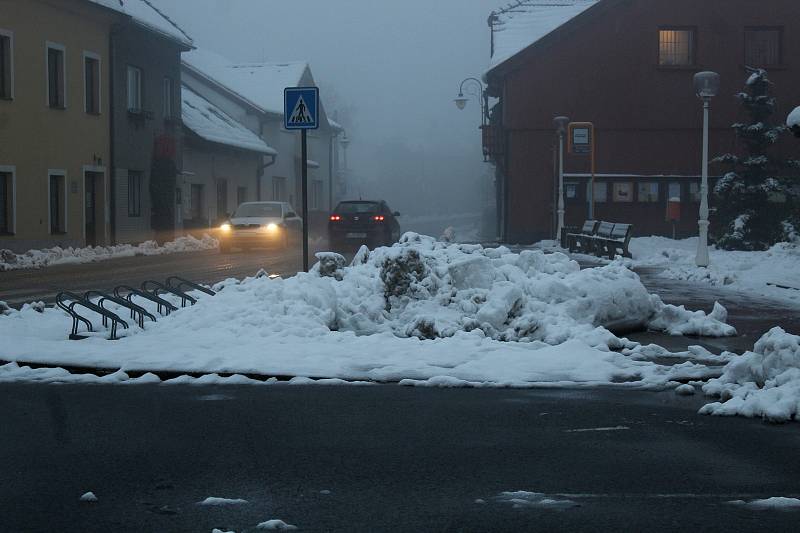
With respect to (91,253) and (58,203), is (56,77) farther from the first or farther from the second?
(91,253)

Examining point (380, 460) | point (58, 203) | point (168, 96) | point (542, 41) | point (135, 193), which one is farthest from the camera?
point (542, 41)

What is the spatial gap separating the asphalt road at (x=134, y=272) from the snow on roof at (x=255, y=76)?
928 inches

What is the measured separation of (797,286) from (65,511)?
49.7ft

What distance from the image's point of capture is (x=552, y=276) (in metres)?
12.5

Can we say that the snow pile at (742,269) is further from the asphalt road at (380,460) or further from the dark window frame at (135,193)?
the dark window frame at (135,193)

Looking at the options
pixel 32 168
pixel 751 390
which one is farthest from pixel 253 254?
pixel 751 390

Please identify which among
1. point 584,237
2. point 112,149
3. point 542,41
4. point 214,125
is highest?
point 542,41

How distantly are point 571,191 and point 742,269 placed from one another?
19.1 metres

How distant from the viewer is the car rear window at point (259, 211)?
33.8 metres

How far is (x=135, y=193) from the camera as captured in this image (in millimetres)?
36000

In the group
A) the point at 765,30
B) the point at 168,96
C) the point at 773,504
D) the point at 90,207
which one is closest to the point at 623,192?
the point at 765,30

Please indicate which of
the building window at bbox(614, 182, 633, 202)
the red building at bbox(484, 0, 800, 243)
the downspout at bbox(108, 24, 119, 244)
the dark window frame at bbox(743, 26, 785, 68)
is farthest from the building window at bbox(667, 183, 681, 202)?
the downspout at bbox(108, 24, 119, 244)

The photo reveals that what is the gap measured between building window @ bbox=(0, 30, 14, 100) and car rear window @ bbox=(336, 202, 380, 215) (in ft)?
31.7

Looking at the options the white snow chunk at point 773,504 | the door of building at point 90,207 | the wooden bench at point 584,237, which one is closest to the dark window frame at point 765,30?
the wooden bench at point 584,237
